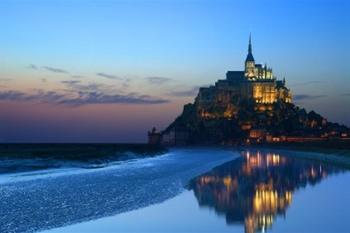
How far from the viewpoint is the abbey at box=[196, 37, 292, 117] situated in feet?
602

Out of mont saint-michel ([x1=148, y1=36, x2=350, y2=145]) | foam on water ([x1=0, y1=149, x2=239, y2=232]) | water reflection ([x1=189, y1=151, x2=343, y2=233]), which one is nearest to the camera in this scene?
foam on water ([x1=0, y1=149, x2=239, y2=232])

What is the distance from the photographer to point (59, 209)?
17.2 meters

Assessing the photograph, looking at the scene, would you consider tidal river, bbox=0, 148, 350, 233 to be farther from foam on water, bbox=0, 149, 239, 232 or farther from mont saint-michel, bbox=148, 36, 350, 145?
mont saint-michel, bbox=148, 36, 350, 145

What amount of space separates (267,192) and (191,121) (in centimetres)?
17238

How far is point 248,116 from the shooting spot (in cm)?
17988

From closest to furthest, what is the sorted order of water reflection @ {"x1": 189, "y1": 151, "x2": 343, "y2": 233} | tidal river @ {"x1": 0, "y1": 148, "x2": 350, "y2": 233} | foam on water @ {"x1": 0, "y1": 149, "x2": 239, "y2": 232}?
tidal river @ {"x1": 0, "y1": 148, "x2": 350, "y2": 233}
foam on water @ {"x1": 0, "y1": 149, "x2": 239, "y2": 232}
water reflection @ {"x1": 189, "y1": 151, "x2": 343, "y2": 233}

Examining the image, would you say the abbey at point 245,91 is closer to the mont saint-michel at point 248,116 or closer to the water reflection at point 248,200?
the mont saint-michel at point 248,116

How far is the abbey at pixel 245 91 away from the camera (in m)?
183

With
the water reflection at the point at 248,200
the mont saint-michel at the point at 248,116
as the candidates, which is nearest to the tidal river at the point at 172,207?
the water reflection at the point at 248,200

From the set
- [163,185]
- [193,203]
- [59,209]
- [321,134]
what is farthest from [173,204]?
[321,134]

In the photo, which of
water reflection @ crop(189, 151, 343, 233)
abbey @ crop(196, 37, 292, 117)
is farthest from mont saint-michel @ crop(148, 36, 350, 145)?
water reflection @ crop(189, 151, 343, 233)

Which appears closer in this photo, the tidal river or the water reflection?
the tidal river

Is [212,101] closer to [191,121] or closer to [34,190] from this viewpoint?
[191,121]

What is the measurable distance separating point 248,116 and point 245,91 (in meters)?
10.1
